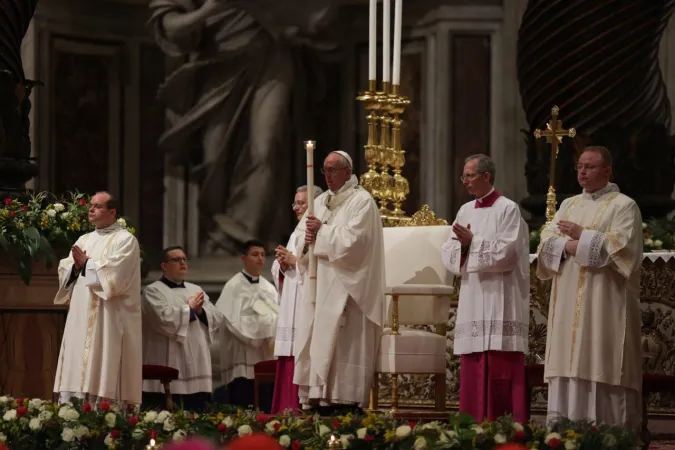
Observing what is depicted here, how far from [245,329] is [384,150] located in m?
2.06

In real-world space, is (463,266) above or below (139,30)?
below

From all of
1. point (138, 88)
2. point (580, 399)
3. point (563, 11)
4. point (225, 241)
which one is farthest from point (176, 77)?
point (580, 399)

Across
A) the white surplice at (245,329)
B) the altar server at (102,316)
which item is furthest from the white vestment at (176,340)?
the altar server at (102,316)

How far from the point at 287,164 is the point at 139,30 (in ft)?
5.83

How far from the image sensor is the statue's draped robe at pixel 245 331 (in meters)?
11.5

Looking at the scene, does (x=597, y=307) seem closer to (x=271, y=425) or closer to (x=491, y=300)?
(x=491, y=300)

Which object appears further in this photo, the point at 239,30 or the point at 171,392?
the point at 239,30

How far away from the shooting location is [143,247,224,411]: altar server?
10.9 m

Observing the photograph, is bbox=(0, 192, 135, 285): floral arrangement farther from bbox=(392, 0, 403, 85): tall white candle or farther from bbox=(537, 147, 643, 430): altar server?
bbox=(537, 147, 643, 430): altar server

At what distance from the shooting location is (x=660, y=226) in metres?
10.2

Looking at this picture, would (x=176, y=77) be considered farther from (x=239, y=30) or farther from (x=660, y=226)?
(x=660, y=226)

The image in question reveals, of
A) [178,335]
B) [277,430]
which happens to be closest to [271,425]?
[277,430]

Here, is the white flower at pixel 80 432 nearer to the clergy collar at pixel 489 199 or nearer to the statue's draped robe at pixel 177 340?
the clergy collar at pixel 489 199

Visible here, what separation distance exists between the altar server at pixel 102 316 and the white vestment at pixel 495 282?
2.11m
